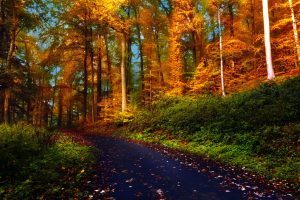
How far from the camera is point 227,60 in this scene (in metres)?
24.2

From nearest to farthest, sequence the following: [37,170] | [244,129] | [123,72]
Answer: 1. [37,170]
2. [244,129]
3. [123,72]

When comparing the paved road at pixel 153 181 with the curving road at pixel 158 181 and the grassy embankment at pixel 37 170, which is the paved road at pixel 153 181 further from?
the grassy embankment at pixel 37 170

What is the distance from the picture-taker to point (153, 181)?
8.61m

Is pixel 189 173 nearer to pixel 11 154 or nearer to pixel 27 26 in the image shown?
pixel 11 154

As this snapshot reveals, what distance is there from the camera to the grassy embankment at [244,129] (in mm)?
10504

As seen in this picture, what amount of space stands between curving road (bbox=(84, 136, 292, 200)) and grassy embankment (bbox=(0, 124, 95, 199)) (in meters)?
0.64

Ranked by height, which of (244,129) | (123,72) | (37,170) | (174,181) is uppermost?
(123,72)

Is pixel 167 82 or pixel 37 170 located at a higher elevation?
pixel 167 82

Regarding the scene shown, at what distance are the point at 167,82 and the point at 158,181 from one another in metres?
18.7

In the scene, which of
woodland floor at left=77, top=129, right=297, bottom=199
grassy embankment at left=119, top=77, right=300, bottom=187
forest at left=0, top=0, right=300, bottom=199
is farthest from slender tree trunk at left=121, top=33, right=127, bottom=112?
woodland floor at left=77, top=129, right=297, bottom=199

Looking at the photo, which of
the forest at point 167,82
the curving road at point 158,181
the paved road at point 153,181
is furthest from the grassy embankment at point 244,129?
the paved road at point 153,181

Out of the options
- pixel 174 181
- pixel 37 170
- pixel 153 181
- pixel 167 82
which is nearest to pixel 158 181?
pixel 153 181

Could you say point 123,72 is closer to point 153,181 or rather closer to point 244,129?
point 244,129

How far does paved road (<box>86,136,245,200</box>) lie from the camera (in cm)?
738
